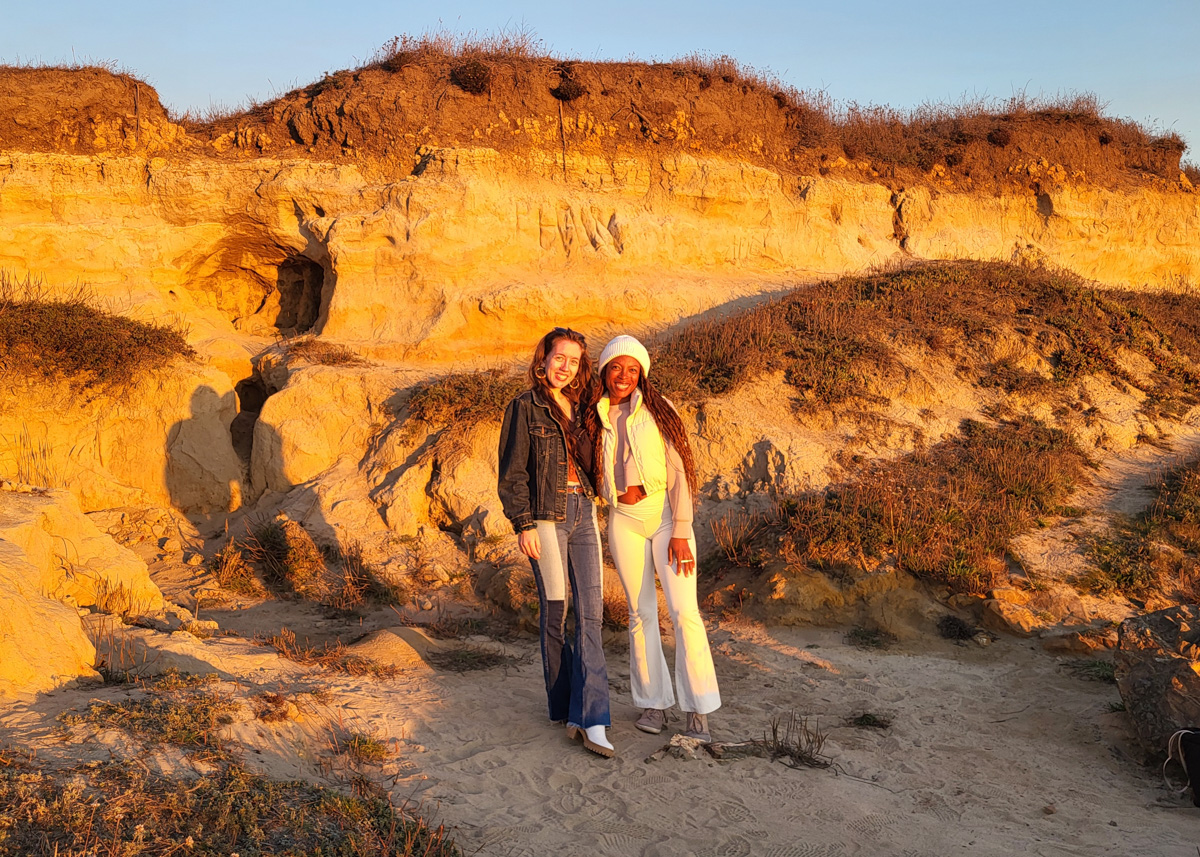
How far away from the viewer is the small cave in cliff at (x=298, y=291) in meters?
13.2

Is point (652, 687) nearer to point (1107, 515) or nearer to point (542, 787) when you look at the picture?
point (542, 787)

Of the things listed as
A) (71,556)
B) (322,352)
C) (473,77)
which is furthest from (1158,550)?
(473,77)

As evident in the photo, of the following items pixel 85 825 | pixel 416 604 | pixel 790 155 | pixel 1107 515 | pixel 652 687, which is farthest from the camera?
pixel 790 155

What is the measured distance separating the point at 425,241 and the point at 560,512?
338 inches

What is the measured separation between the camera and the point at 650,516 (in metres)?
4.76

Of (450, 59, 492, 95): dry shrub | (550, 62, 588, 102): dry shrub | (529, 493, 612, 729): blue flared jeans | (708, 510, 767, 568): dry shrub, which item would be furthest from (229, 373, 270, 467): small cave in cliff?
(529, 493, 612, 729): blue flared jeans

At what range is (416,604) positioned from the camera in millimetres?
8008

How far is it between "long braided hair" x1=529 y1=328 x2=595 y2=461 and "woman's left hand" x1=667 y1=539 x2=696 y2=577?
2.49 ft

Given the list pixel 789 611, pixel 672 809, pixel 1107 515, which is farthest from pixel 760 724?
pixel 1107 515

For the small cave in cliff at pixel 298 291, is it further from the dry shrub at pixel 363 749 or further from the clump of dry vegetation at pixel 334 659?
the dry shrub at pixel 363 749

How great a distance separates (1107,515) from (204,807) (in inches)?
349

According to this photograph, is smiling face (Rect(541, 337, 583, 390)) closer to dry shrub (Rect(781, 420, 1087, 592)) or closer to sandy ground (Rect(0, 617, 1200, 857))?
sandy ground (Rect(0, 617, 1200, 857))

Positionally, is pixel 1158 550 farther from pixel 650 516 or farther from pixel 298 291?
pixel 298 291

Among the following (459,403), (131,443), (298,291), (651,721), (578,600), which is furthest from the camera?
(298,291)
